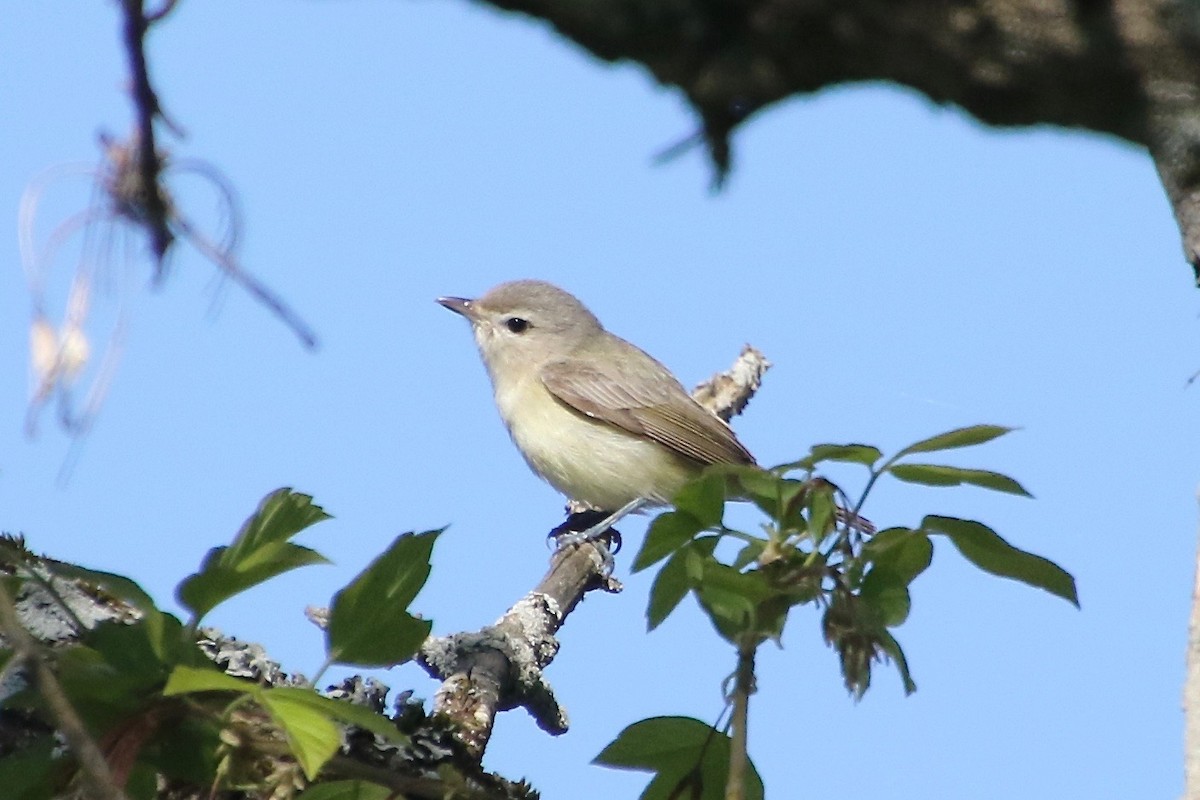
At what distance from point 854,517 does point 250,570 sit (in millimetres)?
912

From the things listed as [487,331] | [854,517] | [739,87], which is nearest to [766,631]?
[854,517]

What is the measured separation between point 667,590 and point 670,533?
0.33 ft

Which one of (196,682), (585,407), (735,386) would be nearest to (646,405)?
(585,407)

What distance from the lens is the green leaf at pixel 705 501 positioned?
2.14 metres

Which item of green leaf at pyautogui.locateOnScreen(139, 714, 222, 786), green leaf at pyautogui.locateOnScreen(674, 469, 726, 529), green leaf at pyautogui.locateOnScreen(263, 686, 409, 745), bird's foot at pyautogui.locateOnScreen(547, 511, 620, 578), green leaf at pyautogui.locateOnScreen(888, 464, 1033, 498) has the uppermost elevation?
bird's foot at pyautogui.locateOnScreen(547, 511, 620, 578)

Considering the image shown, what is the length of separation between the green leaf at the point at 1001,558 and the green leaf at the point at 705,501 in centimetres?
35

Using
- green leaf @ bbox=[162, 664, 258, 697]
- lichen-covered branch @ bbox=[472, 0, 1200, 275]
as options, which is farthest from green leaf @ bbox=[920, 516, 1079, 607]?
green leaf @ bbox=[162, 664, 258, 697]

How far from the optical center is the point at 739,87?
4.84ft

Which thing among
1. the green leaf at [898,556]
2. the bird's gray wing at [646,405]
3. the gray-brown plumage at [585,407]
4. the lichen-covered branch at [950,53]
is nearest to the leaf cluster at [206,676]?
the green leaf at [898,556]

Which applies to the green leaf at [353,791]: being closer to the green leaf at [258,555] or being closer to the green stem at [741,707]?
the green leaf at [258,555]

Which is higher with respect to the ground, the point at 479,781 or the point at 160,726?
the point at 479,781

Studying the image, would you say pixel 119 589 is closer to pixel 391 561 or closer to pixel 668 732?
pixel 391 561

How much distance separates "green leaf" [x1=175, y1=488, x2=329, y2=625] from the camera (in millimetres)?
2035

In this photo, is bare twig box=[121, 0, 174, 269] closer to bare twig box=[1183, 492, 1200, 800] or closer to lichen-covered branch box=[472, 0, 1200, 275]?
lichen-covered branch box=[472, 0, 1200, 275]
